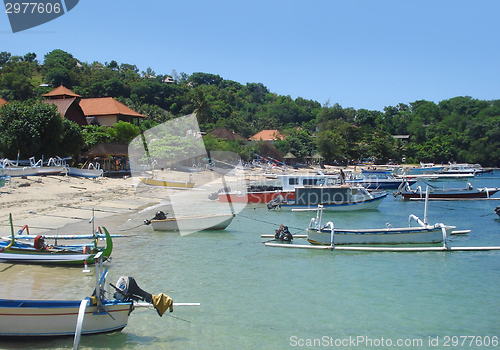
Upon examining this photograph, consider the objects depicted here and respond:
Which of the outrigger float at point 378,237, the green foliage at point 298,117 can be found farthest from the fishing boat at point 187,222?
the green foliage at point 298,117

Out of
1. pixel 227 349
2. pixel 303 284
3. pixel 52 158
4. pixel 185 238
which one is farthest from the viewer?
pixel 52 158

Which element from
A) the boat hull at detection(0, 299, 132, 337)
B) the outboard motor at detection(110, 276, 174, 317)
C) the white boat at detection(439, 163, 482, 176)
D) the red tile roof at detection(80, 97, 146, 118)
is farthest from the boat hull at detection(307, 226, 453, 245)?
the white boat at detection(439, 163, 482, 176)

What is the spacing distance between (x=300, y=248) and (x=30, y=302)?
1092cm

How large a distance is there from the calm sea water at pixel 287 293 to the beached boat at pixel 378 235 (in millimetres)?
705

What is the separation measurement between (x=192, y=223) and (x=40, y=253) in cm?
835

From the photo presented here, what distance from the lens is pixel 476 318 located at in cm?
1092

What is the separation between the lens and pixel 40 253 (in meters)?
12.9

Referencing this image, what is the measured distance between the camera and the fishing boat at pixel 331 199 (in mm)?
28531

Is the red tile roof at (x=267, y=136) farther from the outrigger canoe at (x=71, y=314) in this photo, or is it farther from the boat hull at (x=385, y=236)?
the outrigger canoe at (x=71, y=314)

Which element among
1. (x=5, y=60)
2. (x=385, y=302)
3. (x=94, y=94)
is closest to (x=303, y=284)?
(x=385, y=302)

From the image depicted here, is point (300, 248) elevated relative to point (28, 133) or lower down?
lower down

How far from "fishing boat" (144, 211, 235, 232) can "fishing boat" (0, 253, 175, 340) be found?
11234 millimetres

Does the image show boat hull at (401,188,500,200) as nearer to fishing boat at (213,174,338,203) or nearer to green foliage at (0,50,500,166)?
fishing boat at (213,174,338,203)

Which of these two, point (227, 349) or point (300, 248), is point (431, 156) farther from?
point (227, 349)
